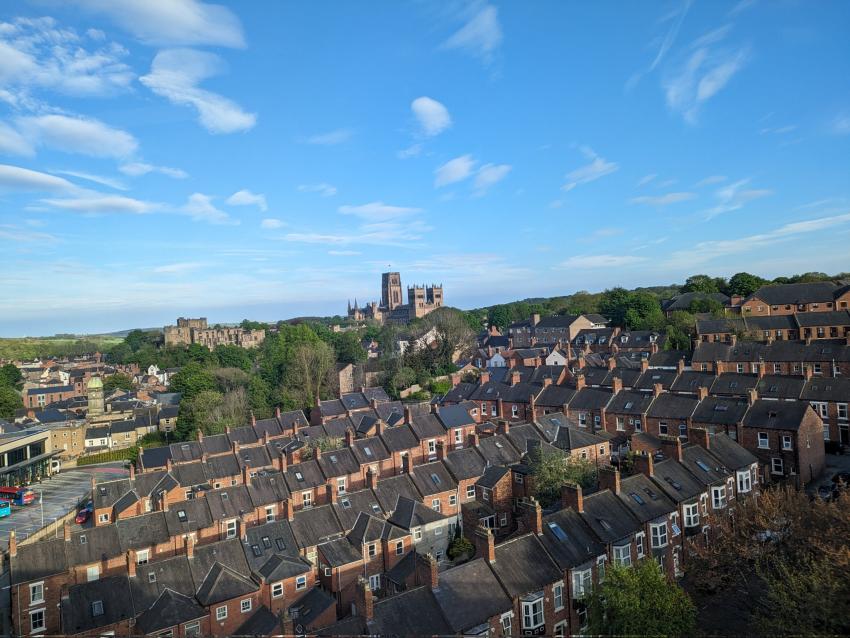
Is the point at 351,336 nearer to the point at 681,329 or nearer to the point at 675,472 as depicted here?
the point at 681,329

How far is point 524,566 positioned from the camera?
2288 cm

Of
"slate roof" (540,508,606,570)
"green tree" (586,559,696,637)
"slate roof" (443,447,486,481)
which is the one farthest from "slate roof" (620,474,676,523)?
"slate roof" (443,447,486,481)

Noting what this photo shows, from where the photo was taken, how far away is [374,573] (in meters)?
28.5

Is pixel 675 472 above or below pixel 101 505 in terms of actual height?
above

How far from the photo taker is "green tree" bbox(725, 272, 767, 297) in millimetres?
85938

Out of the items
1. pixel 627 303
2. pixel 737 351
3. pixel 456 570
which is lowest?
pixel 456 570

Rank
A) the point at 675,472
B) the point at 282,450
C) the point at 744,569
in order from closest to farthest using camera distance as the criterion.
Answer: the point at 744,569 < the point at 675,472 < the point at 282,450

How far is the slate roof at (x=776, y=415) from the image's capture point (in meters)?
37.3

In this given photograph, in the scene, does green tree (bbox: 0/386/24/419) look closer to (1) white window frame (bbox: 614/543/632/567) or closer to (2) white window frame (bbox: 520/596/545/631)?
(2) white window frame (bbox: 520/596/545/631)

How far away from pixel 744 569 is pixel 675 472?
573 centimetres

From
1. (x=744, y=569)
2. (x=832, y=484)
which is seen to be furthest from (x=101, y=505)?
(x=832, y=484)

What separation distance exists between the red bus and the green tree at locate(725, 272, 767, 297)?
102522 millimetres

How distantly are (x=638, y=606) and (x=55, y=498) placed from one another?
60366mm

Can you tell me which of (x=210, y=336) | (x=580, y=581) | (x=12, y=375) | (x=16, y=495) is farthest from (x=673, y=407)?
(x=210, y=336)
